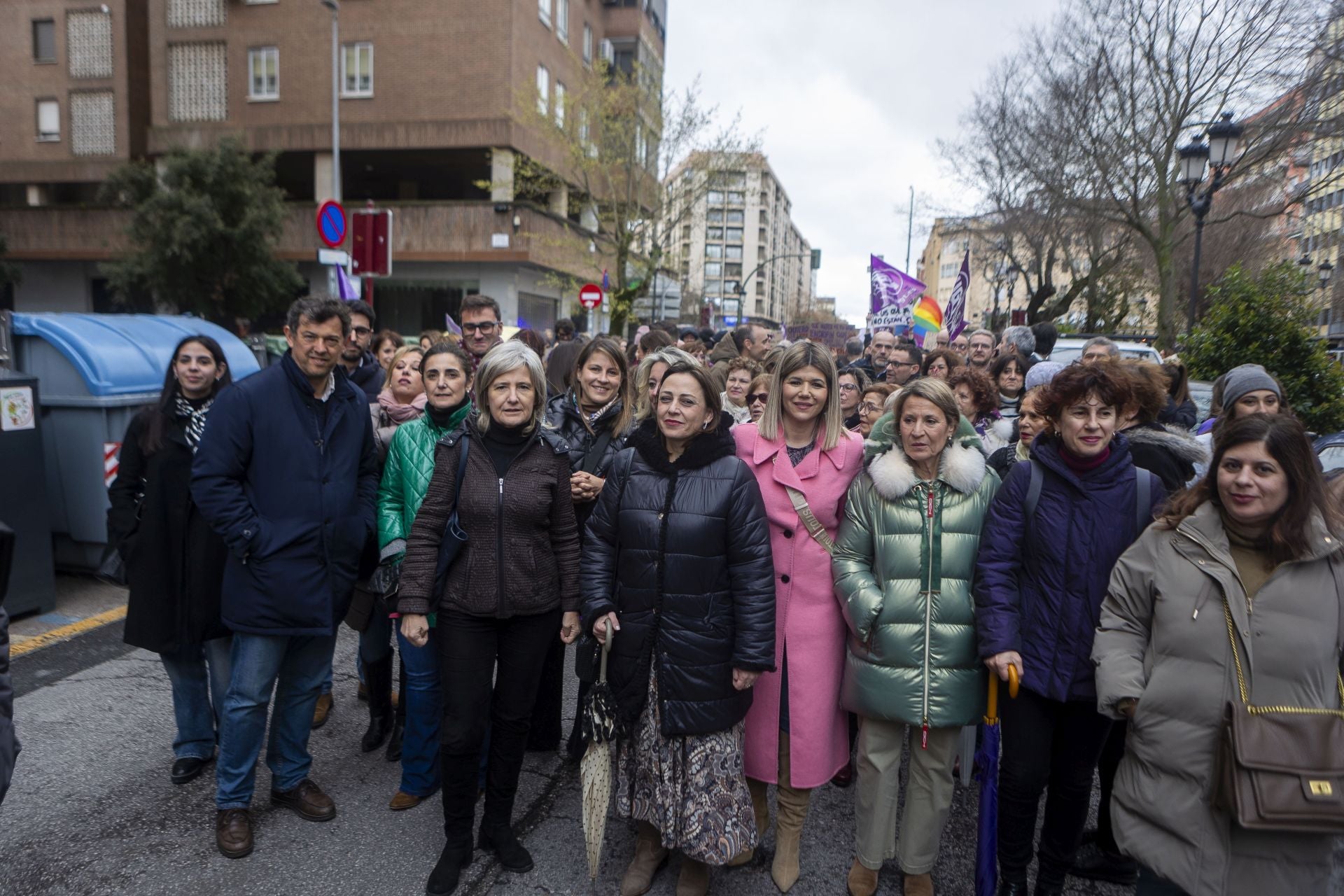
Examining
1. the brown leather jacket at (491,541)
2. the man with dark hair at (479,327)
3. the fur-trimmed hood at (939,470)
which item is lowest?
the brown leather jacket at (491,541)

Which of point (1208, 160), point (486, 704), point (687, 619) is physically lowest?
point (486, 704)

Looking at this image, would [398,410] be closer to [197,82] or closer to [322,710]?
[322,710]

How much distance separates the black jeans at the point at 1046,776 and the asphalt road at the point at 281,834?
0.35 meters

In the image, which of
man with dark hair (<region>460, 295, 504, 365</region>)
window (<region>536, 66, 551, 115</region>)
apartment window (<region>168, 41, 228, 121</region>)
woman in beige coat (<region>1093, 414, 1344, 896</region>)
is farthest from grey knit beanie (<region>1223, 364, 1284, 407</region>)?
apartment window (<region>168, 41, 228, 121</region>)

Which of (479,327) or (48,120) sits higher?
(48,120)

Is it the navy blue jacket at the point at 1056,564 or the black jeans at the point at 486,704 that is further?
the black jeans at the point at 486,704

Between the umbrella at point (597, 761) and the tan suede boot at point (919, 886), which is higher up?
the umbrella at point (597, 761)

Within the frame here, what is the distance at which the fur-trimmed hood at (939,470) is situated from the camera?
3.09m

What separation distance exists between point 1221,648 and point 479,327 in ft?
13.3

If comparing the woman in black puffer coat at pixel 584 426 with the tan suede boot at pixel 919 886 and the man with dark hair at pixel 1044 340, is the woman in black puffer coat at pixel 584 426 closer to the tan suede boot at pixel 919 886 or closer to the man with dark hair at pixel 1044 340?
the tan suede boot at pixel 919 886

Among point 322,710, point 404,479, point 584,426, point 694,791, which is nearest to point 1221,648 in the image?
point 694,791

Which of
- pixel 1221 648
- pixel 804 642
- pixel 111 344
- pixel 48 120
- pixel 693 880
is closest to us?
pixel 1221 648

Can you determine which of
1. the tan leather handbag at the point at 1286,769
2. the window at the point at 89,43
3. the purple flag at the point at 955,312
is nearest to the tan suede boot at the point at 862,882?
the tan leather handbag at the point at 1286,769

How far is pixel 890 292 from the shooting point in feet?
40.8
